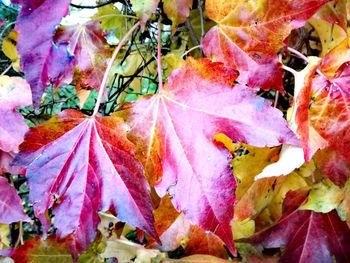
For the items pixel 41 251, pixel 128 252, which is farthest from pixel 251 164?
pixel 41 251

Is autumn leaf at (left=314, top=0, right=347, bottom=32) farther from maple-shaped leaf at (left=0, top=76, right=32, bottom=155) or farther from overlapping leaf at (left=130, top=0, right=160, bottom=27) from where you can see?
maple-shaped leaf at (left=0, top=76, right=32, bottom=155)

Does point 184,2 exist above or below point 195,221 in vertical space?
above

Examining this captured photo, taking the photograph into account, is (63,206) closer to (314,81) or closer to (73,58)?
(73,58)

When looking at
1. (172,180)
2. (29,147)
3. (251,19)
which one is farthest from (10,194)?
(251,19)

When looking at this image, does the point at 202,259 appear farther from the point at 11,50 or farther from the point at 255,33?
the point at 11,50

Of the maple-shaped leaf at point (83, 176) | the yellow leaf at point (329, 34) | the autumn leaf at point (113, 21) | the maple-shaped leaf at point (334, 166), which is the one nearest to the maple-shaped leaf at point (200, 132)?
the maple-shaped leaf at point (83, 176)

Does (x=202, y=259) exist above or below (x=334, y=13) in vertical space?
below
